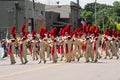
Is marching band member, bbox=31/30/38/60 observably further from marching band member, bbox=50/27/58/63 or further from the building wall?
the building wall

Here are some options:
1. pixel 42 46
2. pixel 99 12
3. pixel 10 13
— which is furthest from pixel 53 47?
pixel 99 12

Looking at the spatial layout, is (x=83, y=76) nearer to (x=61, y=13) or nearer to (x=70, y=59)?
(x=70, y=59)

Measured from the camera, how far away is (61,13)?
319 ft

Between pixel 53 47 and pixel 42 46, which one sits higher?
pixel 42 46

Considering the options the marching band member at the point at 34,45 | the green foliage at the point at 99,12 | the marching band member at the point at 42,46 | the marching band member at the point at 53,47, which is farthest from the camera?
the green foliage at the point at 99,12

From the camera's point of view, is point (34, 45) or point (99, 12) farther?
point (99, 12)

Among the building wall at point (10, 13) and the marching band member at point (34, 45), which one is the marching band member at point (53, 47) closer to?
the marching band member at point (34, 45)

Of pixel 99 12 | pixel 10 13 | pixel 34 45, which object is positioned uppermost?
pixel 34 45

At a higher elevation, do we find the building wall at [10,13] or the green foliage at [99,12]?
the building wall at [10,13]

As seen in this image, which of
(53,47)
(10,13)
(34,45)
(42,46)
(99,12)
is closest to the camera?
(42,46)

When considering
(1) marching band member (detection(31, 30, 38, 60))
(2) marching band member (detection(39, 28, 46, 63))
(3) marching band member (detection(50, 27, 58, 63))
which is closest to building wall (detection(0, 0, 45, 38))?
(1) marching band member (detection(31, 30, 38, 60))

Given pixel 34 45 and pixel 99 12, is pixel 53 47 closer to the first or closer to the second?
pixel 34 45

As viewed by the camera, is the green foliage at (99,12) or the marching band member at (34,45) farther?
the green foliage at (99,12)

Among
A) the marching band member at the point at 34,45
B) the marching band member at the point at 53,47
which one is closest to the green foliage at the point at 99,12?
the marching band member at the point at 34,45
